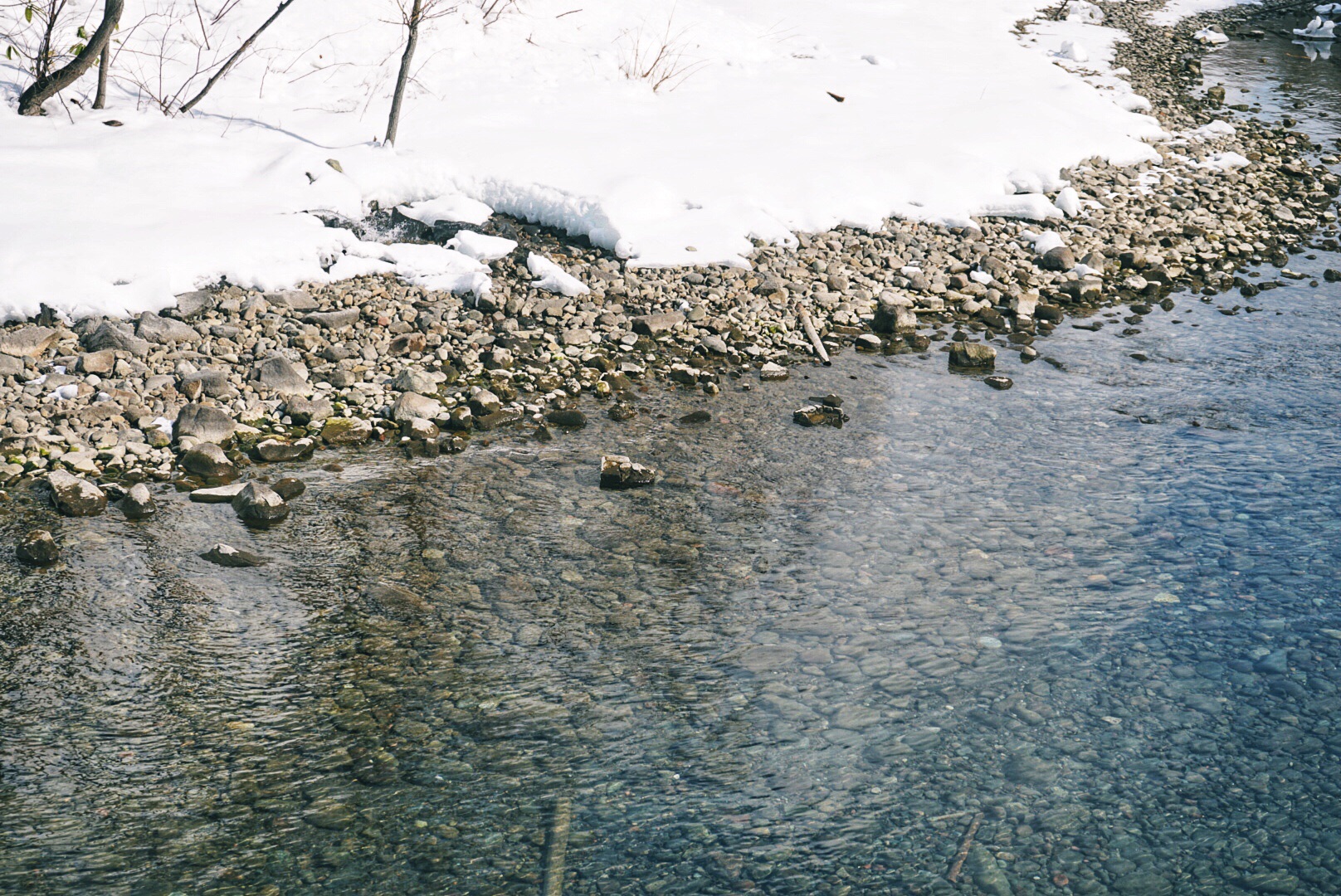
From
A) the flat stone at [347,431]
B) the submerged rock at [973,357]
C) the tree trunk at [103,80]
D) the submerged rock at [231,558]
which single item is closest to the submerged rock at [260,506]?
the submerged rock at [231,558]

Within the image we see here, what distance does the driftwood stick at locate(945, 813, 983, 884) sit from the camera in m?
3.09

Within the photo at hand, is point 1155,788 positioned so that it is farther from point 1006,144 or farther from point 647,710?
point 1006,144

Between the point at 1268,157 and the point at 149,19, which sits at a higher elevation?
the point at 149,19

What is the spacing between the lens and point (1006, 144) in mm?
10328

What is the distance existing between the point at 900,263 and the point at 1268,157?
6.11m

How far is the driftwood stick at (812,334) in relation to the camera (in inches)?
274

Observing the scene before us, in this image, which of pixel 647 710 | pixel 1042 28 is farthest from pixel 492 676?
pixel 1042 28

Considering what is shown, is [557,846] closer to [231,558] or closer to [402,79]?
[231,558]

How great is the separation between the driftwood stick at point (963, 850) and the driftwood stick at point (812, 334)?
404cm

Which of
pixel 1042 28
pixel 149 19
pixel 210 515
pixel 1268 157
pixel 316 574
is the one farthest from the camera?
pixel 1042 28

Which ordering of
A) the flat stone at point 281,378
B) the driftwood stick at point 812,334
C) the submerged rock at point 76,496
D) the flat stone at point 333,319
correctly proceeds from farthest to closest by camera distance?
the driftwood stick at point 812,334
the flat stone at point 333,319
the flat stone at point 281,378
the submerged rock at point 76,496

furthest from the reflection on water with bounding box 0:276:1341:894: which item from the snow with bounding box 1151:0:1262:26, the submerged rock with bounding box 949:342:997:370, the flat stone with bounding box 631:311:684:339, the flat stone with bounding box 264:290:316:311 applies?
the snow with bounding box 1151:0:1262:26

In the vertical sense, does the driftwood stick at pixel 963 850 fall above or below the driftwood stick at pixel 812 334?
below

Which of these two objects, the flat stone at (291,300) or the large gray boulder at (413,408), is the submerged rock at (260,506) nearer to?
the large gray boulder at (413,408)
